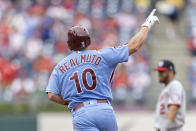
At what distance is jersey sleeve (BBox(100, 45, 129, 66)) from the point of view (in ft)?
18.4

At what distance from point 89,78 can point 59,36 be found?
1095 cm

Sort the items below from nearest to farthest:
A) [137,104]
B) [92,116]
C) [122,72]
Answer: [92,116], [137,104], [122,72]

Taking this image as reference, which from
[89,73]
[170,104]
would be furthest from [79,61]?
[170,104]

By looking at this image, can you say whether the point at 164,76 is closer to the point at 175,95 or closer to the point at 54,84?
the point at 175,95

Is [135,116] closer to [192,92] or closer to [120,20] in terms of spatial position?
[192,92]

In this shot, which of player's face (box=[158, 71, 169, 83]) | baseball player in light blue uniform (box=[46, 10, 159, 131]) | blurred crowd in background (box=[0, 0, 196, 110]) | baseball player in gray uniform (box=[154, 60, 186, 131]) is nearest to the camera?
baseball player in light blue uniform (box=[46, 10, 159, 131])

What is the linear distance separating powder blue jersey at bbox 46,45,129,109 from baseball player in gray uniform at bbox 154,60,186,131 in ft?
5.54

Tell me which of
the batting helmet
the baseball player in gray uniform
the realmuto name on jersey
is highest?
the batting helmet

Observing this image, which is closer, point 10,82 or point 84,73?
point 84,73

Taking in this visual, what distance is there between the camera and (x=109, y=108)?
5.66 meters

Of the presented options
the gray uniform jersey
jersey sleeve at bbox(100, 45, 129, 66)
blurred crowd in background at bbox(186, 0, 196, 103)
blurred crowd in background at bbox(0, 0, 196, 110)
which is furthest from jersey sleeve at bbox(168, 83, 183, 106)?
blurred crowd in background at bbox(186, 0, 196, 103)

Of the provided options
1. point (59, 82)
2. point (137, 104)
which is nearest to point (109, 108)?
point (59, 82)

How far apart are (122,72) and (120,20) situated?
2.90 meters

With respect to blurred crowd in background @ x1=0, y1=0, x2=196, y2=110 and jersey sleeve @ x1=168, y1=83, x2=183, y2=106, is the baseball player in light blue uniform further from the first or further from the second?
blurred crowd in background @ x1=0, y1=0, x2=196, y2=110
